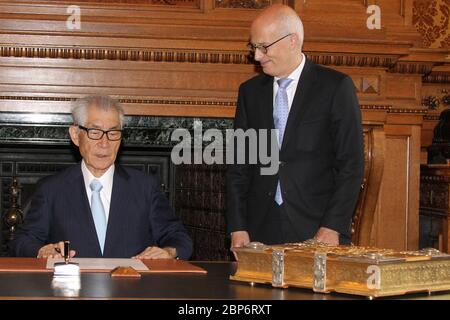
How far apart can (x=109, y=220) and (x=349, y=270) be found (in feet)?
4.09

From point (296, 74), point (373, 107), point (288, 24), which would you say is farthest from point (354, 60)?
point (288, 24)

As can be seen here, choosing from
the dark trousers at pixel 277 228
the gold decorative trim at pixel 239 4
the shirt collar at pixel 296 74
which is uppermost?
the gold decorative trim at pixel 239 4

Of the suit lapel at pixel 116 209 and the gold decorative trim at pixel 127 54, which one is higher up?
the gold decorative trim at pixel 127 54

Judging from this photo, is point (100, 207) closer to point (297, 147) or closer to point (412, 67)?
point (297, 147)

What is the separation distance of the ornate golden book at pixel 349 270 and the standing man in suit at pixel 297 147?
1.09 meters

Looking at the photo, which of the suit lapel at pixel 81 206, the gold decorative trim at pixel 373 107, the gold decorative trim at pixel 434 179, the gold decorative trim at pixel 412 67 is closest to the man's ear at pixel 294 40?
the suit lapel at pixel 81 206

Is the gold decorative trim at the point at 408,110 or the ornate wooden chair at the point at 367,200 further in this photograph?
the gold decorative trim at the point at 408,110

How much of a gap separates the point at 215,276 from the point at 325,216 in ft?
3.44

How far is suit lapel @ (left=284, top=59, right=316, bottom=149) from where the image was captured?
11.3ft

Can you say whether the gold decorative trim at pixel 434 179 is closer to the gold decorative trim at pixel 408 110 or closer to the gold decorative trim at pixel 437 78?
the gold decorative trim at pixel 408 110

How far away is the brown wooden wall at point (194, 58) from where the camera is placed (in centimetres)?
454

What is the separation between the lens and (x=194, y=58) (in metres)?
4.64
